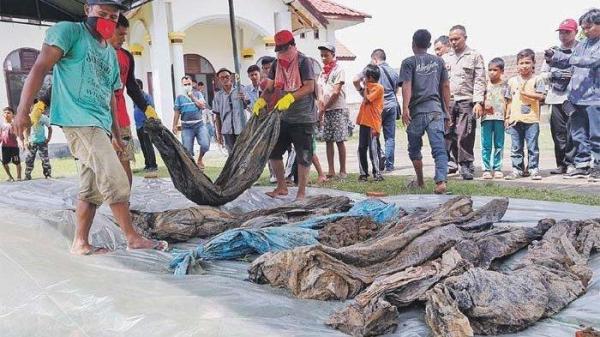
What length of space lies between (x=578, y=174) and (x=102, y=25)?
5243 millimetres

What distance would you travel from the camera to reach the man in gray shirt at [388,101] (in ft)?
24.3

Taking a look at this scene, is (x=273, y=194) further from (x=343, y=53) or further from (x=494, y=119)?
(x=343, y=53)

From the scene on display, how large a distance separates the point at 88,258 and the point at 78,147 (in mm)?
644

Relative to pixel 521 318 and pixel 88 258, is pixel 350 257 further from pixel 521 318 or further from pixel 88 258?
pixel 88 258

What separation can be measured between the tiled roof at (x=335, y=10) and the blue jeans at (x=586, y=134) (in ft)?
41.9

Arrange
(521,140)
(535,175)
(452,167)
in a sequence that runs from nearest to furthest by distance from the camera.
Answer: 1. (535,175)
2. (521,140)
3. (452,167)

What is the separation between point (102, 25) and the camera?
2932mm

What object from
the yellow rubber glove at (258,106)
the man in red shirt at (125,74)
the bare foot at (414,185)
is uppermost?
the man in red shirt at (125,74)

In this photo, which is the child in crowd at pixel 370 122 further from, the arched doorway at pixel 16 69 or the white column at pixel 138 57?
the arched doorway at pixel 16 69

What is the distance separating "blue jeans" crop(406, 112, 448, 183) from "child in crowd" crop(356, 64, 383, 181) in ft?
3.64

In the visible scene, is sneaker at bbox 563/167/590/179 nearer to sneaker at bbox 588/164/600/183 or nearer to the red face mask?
sneaker at bbox 588/164/600/183

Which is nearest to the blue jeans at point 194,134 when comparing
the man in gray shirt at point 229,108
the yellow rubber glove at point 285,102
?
the man in gray shirt at point 229,108

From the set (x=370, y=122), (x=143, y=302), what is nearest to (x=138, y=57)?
(x=370, y=122)

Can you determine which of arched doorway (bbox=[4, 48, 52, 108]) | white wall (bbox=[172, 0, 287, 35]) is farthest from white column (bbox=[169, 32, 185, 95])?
arched doorway (bbox=[4, 48, 52, 108])
